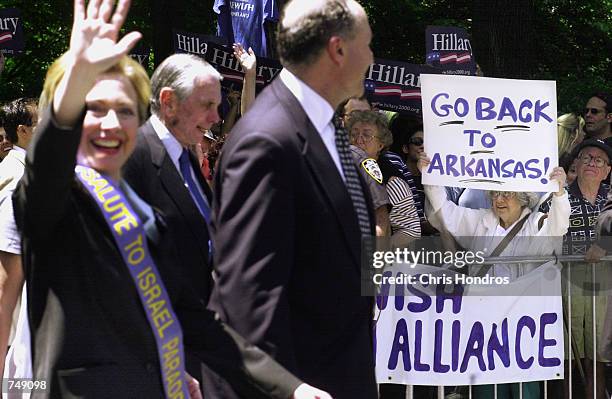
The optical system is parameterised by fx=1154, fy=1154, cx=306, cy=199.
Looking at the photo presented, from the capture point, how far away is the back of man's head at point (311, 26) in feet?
10.6

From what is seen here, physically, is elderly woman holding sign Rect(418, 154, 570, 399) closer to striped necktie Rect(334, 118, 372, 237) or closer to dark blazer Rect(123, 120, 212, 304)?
dark blazer Rect(123, 120, 212, 304)

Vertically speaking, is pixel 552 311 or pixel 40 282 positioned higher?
pixel 40 282

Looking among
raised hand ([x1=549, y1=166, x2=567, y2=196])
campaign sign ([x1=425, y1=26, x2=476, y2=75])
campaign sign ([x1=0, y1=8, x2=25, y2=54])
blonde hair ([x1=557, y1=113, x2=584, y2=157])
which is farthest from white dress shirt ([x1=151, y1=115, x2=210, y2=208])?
campaign sign ([x1=0, y1=8, x2=25, y2=54])

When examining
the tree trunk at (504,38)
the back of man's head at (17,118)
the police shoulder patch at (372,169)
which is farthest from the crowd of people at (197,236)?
the tree trunk at (504,38)

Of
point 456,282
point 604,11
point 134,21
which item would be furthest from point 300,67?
point 604,11

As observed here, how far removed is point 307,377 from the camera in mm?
3234

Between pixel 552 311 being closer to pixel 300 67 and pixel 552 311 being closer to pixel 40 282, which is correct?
pixel 300 67

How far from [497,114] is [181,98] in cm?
263

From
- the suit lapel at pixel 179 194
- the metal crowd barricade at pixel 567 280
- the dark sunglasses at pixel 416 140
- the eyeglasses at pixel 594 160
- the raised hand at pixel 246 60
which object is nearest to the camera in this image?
the suit lapel at pixel 179 194

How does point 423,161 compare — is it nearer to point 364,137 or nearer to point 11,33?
point 364,137

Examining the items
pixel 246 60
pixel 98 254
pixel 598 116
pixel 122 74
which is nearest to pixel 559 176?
pixel 246 60

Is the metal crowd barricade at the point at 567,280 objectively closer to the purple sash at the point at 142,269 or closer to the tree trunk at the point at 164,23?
the purple sash at the point at 142,269

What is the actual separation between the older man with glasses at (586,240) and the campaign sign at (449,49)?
247 cm

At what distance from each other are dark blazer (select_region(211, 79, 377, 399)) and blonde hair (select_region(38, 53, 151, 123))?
0.91 ft
